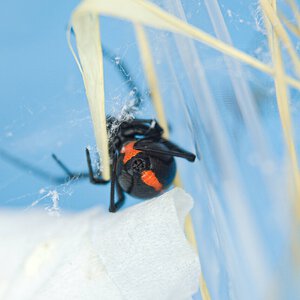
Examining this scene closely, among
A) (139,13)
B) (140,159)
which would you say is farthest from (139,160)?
(139,13)

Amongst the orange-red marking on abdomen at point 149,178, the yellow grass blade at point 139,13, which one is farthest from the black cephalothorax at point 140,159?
the yellow grass blade at point 139,13

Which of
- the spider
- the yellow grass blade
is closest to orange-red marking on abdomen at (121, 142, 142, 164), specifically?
the spider

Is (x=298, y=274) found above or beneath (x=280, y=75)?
beneath

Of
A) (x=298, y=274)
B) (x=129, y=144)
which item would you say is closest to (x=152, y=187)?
(x=129, y=144)

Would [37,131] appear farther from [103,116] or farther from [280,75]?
[280,75]

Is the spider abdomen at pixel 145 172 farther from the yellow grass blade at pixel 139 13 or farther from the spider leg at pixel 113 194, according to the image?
the yellow grass blade at pixel 139 13

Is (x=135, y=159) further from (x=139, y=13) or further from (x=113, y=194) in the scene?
(x=139, y=13)

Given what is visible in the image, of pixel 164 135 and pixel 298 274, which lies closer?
pixel 298 274
